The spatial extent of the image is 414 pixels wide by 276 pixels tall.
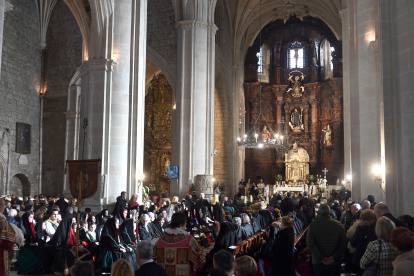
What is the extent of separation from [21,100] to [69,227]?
596 inches

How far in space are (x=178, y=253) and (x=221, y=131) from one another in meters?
21.9

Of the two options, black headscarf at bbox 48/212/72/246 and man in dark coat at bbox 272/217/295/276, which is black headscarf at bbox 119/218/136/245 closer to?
black headscarf at bbox 48/212/72/246

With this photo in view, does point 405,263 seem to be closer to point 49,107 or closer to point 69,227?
point 69,227

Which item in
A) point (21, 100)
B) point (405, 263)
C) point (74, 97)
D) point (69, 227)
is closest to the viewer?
point (405, 263)

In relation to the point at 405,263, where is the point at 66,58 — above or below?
above

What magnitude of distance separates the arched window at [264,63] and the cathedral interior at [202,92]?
0.09 m

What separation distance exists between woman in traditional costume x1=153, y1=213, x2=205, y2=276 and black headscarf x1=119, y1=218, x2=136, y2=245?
2.61m

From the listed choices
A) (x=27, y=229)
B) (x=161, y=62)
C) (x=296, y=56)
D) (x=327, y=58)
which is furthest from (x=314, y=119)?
(x=27, y=229)

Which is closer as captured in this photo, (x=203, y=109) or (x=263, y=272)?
(x=263, y=272)

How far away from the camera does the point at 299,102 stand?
1314 inches

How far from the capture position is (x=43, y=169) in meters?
21.7

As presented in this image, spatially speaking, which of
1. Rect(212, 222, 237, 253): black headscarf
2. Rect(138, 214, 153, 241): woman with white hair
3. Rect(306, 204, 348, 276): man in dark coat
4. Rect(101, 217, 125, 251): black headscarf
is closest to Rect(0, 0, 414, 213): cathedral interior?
Rect(306, 204, 348, 276): man in dark coat

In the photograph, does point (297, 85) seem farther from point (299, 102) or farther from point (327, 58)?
point (327, 58)

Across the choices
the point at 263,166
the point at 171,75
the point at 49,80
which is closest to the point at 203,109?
the point at 171,75
